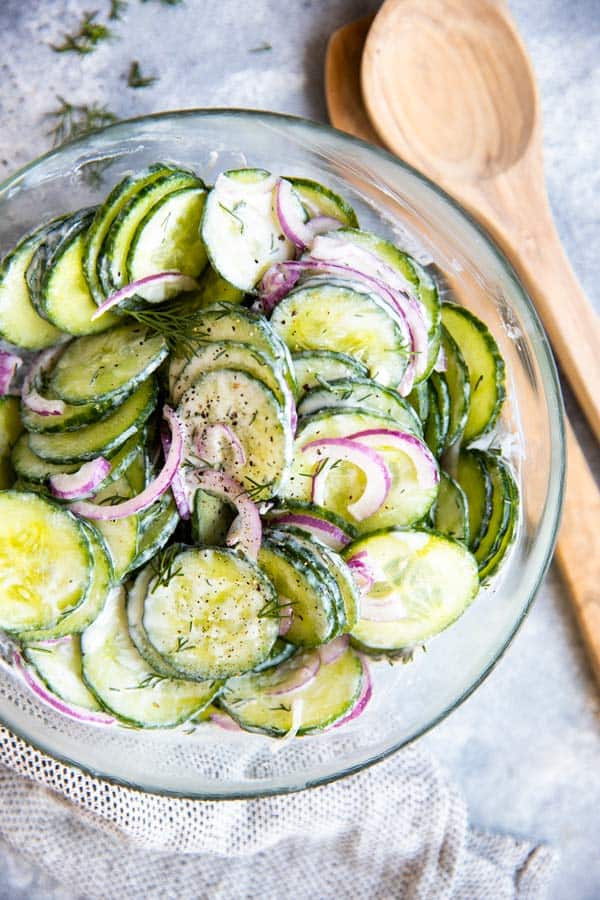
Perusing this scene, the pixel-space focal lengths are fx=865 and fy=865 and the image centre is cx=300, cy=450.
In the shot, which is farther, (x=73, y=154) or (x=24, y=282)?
(x=73, y=154)

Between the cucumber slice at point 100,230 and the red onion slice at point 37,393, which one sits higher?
the cucumber slice at point 100,230

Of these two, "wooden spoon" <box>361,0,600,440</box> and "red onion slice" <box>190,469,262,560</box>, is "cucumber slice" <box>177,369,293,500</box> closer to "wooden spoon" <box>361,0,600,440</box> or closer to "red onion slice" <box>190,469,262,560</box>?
"red onion slice" <box>190,469,262,560</box>

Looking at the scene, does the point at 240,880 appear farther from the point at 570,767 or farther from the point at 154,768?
the point at 570,767

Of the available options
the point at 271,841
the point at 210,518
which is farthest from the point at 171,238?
the point at 271,841

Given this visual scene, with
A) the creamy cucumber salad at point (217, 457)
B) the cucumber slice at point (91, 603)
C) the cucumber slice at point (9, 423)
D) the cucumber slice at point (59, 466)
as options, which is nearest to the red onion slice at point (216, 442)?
the creamy cucumber salad at point (217, 457)

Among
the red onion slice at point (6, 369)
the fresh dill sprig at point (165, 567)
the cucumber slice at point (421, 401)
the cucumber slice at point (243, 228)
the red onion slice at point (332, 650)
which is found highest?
the cucumber slice at point (243, 228)

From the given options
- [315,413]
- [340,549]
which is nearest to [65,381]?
[315,413]

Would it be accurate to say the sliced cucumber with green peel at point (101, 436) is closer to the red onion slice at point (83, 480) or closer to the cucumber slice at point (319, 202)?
the red onion slice at point (83, 480)
